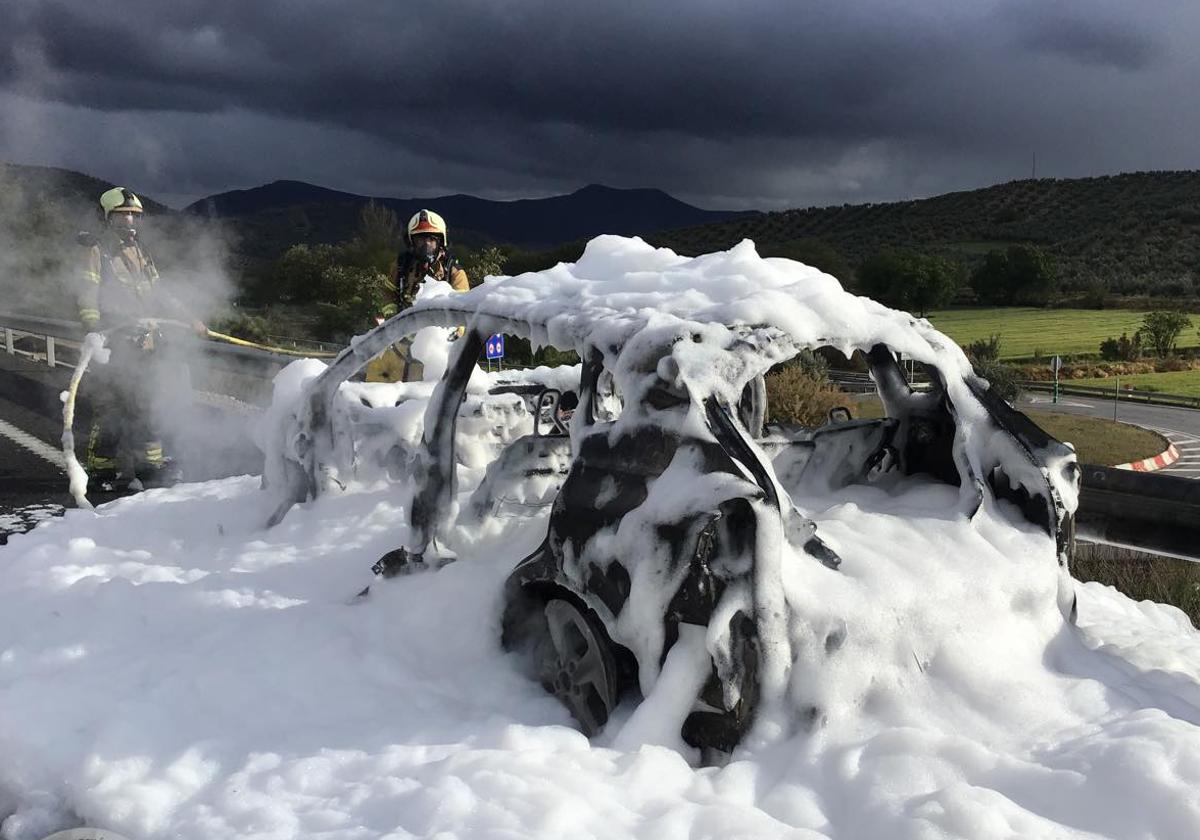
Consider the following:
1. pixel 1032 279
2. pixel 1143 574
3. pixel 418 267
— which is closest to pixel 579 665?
pixel 1143 574

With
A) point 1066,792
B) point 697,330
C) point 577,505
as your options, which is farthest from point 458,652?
point 1066,792

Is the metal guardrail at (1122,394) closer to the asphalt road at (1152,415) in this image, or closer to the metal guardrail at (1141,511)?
the asphalt road at (1152,415)

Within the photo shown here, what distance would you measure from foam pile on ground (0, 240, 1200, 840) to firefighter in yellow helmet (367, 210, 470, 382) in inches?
183

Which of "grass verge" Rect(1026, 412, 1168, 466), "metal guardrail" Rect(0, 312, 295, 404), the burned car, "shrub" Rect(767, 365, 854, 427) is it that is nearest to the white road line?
"metal guardrail" Rect(0, 312, 295, 404)

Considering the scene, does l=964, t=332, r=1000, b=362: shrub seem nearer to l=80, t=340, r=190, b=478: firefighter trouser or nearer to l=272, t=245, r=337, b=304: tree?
l=80, t=340, r=190, b=478: firefighter trouser

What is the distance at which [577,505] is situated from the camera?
11.1 feet

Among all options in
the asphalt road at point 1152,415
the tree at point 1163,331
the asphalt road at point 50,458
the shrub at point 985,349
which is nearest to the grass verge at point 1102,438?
the asphalt road at point 1152,415

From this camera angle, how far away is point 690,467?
3.11 m

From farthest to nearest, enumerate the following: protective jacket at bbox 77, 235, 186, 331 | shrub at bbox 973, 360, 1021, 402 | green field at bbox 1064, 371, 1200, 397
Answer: green field at bbox 1064, 371, 1200, 397
shrub at bbox 973, 360, 1021, 402
protective jacket at bbox 77, 235, 186, 331

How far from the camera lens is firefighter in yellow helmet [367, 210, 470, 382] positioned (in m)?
8.80

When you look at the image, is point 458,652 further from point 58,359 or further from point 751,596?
point 58,359

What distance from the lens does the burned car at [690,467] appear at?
9.70 ft

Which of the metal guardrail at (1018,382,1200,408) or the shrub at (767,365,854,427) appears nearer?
the shrub at (767,365,854,427)

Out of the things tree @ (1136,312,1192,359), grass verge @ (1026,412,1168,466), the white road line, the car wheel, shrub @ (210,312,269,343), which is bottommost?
grass verge @ (1026,412,1168,466)
